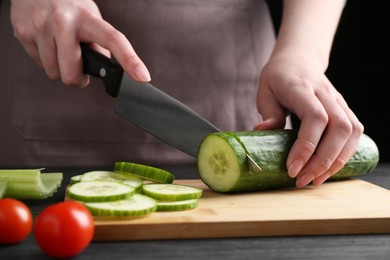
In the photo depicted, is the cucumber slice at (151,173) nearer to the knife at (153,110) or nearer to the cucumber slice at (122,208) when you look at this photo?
the knife at (153,110)

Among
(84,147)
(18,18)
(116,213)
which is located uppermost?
(18,18)

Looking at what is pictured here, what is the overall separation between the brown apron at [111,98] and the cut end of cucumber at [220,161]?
2.40 feet

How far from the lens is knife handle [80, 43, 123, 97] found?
2.33 meters

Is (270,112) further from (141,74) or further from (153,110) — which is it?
(141,74)

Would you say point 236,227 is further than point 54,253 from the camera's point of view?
Yes

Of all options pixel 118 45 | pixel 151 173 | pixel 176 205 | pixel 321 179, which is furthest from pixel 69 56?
pixel 321 179

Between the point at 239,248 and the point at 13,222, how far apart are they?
554 mm

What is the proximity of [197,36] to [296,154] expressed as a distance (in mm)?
985

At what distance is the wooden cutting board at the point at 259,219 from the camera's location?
5.90 ft

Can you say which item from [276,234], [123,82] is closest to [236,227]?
[276,234]

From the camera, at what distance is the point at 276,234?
73.4 inches

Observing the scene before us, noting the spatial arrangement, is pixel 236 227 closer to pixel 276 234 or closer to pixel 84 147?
pixel 276 234

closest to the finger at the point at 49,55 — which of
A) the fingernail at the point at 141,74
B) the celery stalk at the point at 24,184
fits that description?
the fingernail at the point at 141,74

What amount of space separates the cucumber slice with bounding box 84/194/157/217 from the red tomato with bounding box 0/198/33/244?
0.63 ft
